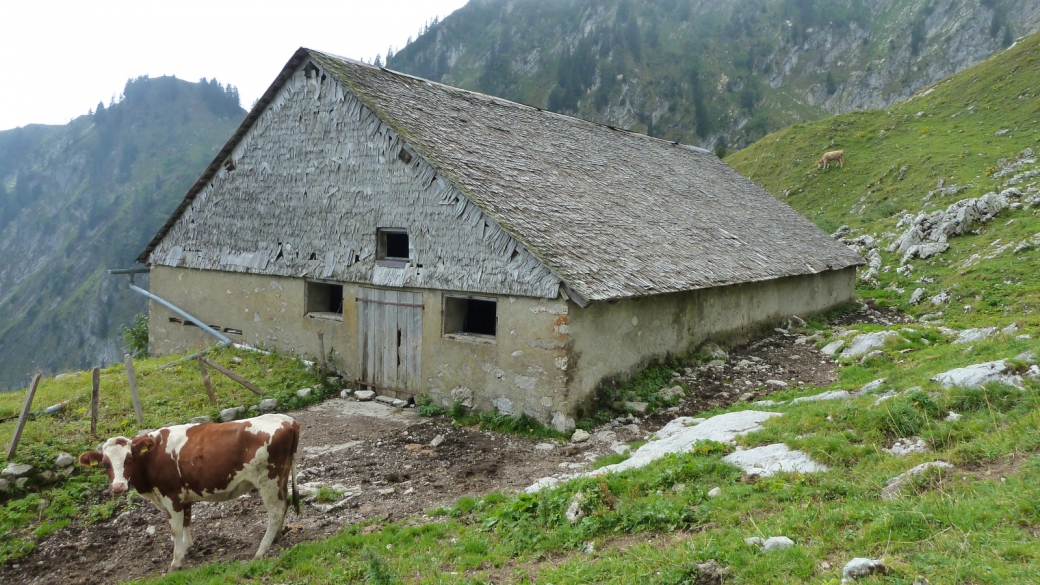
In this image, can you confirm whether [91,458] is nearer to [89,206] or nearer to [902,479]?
[902,479]

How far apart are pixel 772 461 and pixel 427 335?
678cm

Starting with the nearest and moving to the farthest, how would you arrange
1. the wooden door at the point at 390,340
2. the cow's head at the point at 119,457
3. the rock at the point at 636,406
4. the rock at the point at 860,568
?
the rock at the point at 860,568, the cow's head at the point at 119,457, the rock at the point at 636,406, the wooden door at the point at 390,340

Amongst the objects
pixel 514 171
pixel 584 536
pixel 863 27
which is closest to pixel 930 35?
pixel 863 27

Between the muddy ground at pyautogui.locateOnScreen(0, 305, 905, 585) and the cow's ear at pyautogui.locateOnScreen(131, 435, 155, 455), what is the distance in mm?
1233

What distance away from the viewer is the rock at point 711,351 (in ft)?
41.6

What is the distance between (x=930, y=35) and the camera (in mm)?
91500

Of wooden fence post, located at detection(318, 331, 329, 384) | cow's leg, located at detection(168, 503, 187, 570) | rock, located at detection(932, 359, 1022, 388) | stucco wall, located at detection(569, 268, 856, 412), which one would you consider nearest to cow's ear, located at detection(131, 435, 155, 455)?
cow's leg, located at detection(168, 503, 187, 570)

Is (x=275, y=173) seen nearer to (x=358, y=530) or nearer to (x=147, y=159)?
(x=358, y=530)

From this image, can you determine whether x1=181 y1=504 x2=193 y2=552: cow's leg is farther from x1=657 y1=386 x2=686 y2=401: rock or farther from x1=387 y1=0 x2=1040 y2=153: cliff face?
x1=387 y1=0 x2=1040 y2=153: cliff face

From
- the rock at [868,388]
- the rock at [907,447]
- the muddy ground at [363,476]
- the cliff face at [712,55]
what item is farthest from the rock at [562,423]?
the cliff face at [712,55]

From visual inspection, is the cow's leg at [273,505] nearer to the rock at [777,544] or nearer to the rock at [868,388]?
the rock at [777,544]

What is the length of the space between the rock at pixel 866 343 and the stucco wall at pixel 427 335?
6730mm

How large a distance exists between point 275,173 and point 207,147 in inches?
5729

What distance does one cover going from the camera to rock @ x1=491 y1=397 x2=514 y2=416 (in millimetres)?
10078
